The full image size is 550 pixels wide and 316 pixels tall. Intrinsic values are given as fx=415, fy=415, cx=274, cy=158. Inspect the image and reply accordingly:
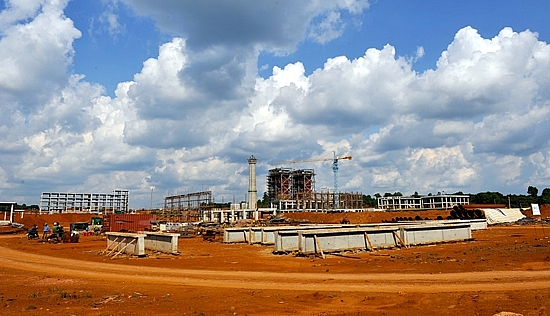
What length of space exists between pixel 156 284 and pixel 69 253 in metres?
17.4

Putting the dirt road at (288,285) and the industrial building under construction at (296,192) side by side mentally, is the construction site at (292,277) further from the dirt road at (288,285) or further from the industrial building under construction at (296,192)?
the industrial building under construction at (296,192)

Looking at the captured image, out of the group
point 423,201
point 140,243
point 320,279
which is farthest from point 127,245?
point 423,201

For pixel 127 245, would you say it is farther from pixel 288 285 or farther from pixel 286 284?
pixel 288 285

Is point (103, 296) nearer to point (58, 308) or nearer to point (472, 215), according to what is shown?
point (58, 308)

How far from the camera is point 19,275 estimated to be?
782 inches

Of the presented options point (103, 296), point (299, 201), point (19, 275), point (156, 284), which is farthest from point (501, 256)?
point (299, 201)

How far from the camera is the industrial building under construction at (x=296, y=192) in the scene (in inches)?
4045

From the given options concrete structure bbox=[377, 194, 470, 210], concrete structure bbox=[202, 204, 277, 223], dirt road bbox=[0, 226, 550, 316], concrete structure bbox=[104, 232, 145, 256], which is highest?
concrete structure bbox=[377, 194, 470, 210]

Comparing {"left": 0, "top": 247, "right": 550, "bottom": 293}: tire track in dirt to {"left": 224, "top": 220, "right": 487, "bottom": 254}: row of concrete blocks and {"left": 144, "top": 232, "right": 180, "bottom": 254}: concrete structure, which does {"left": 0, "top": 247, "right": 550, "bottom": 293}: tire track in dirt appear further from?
{"left": 224, "top": 220, "right": 487, "bottom": 254}: row of concrete blocks

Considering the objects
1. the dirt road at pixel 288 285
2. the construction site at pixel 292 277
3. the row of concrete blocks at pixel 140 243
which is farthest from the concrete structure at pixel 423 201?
the dirt road at pixel 288 285

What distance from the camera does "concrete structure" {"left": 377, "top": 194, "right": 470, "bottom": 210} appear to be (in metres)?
108

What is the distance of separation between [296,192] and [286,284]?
99.5 metres

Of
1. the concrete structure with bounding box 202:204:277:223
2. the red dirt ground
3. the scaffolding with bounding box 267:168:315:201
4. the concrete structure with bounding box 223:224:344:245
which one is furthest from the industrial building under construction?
the red dirt ground

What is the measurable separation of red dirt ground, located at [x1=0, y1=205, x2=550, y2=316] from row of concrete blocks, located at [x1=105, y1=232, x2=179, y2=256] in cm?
160
